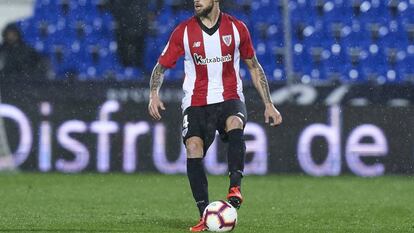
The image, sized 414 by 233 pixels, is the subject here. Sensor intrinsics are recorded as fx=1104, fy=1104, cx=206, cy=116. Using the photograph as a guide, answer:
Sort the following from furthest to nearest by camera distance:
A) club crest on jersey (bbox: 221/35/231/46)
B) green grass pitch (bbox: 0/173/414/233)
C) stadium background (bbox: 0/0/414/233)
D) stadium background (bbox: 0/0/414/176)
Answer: stadium background (bbox: 0/0/414/176)
stadium background (bbox: 0/0/414/233)
green grass pitch (bbox: 0/173/414/233)
club crest on jersey (bbox: 221/35/231/46)

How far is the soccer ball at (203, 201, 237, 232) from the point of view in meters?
7.19

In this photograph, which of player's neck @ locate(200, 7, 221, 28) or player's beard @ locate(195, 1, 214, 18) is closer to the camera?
player's beard @ locate(195, 1, 214, 18)

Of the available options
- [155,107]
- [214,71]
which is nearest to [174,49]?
[214,71]

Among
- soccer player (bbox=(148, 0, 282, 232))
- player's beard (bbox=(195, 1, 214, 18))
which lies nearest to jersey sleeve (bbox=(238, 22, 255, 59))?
soccer player (bbox=(148, 0, 282, 232))

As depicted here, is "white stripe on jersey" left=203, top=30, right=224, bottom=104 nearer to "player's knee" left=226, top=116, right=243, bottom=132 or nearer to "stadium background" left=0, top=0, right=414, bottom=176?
"player's knee" left=226, top=116, right=243, bottom=132

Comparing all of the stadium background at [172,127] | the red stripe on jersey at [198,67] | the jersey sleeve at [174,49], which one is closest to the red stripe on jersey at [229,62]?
the red stripe on jersey at [198,67]

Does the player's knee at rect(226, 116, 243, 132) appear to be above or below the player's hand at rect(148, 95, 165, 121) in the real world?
below

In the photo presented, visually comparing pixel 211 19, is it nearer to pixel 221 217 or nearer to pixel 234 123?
pixel 234 123

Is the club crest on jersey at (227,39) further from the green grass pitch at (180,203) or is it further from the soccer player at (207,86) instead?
the green grass pitch at (180,203)

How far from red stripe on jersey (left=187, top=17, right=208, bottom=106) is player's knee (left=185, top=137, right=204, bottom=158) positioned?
0.27 m

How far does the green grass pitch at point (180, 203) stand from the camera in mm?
8008

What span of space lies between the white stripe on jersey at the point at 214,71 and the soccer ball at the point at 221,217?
0.87m

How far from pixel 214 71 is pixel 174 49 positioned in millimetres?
333

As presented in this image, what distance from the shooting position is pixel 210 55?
25.4ft
